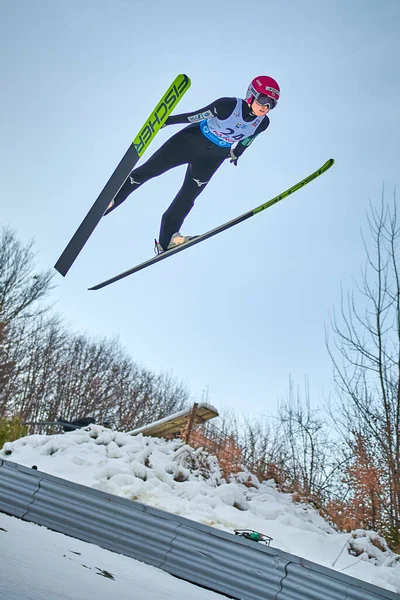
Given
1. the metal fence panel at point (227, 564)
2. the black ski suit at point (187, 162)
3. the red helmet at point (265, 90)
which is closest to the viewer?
the metal fence panel at point (227, 564)

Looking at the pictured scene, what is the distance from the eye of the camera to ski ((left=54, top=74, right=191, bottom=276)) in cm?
362

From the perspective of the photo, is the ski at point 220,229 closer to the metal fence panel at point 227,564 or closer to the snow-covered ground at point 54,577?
the metal fence panel at point 227,564

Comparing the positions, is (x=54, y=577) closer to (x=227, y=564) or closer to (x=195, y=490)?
(x=227, y=564)

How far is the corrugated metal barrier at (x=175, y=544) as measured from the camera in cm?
259

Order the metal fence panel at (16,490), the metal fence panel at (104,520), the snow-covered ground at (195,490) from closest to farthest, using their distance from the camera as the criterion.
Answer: the metal fence panel at (104,520) < the metal fence panel at (16,490) < the snow-covered ground at (195,490)

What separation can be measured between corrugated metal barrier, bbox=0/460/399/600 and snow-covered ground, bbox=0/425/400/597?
1947 millimetres

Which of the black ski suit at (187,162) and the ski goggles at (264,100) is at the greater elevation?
the ski goggles at (264,100)

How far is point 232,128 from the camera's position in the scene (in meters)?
3.99

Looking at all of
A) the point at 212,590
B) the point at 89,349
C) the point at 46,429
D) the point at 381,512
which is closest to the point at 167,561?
the point at 212,590

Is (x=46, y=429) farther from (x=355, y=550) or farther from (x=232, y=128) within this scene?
(x=232, y=128)

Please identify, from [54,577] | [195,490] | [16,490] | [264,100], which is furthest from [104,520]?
[264,100]

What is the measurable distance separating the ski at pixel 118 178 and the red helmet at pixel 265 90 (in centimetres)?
79

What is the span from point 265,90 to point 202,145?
74 cm

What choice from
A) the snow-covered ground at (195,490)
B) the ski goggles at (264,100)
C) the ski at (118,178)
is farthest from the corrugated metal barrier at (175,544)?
the ski goggles at (264,100)
